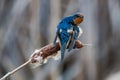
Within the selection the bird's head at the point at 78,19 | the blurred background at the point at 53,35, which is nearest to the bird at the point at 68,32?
the bird's head at the point at 78,19

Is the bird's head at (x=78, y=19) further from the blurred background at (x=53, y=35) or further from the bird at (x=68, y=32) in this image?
the blurred background at (x=53, y=35)

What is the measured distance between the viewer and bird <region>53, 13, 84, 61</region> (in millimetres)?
613

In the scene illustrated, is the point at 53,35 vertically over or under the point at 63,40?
under

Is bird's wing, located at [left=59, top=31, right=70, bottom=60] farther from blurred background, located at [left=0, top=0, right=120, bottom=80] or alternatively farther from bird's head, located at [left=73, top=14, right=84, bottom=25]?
blurred background, located at [left=0, top=0, right=120, bottom=80]

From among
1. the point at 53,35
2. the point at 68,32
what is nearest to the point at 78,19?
the point at 68,32

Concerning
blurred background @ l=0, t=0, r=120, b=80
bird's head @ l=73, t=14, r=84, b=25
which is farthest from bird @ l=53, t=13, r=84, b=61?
blurred background @ l=0, t=0, r=120, b=80

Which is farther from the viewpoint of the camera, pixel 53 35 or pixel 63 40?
pixel 53 35

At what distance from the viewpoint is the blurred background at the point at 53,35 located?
1.55 meters

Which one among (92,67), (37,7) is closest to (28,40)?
(37,7)

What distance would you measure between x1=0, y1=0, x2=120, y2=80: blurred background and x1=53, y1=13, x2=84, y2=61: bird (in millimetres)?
848

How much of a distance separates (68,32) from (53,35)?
971mm

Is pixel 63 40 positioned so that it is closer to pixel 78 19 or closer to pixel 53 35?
pixel 78 19

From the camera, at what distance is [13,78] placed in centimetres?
173

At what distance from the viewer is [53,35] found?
1.59 meters
